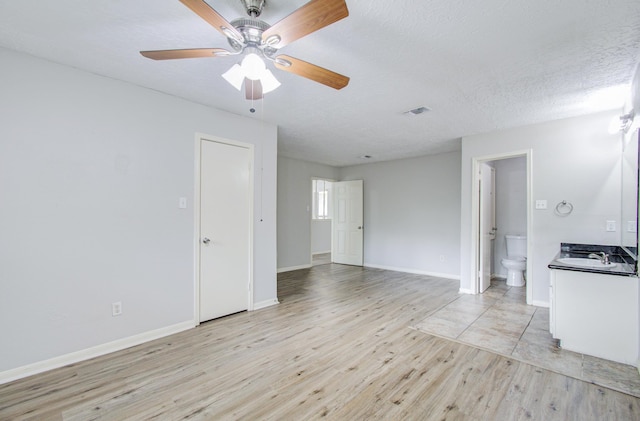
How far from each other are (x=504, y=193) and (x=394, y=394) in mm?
4573

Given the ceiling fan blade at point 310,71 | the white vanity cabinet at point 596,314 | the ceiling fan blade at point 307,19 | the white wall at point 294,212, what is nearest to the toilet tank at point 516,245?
the white vanity cabinet at point 596,314

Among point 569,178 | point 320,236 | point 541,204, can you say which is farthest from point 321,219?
point 569,178

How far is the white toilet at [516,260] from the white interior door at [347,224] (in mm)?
2922

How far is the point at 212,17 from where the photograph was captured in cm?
139

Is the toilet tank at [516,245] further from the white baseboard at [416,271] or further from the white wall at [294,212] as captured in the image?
the white wall at [294,212]

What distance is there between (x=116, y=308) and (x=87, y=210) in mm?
928

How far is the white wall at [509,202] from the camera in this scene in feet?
16.4

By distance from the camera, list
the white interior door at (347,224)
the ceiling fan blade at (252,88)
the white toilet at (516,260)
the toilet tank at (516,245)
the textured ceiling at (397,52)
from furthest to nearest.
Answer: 1. the white interior door at (347,224)
2. the toilet tank at (516,245)
3. the white toilet at (516,260)
4. the ceiling fan blade at (252,88)
5. the textured ceiling at (397,52)

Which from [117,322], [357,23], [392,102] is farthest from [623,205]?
[117,322]

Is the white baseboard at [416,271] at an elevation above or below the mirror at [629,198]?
below

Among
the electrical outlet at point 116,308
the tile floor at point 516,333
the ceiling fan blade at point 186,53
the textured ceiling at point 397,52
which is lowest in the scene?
the tile floor at point 516,333

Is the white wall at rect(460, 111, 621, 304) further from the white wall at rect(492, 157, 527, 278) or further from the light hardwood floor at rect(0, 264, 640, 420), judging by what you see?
the light hardwood floor at rect(0, 264, 640, 420)

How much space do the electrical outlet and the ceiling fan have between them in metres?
2.18

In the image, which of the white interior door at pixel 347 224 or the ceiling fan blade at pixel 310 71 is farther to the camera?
the white interior door at pixel 347 224
